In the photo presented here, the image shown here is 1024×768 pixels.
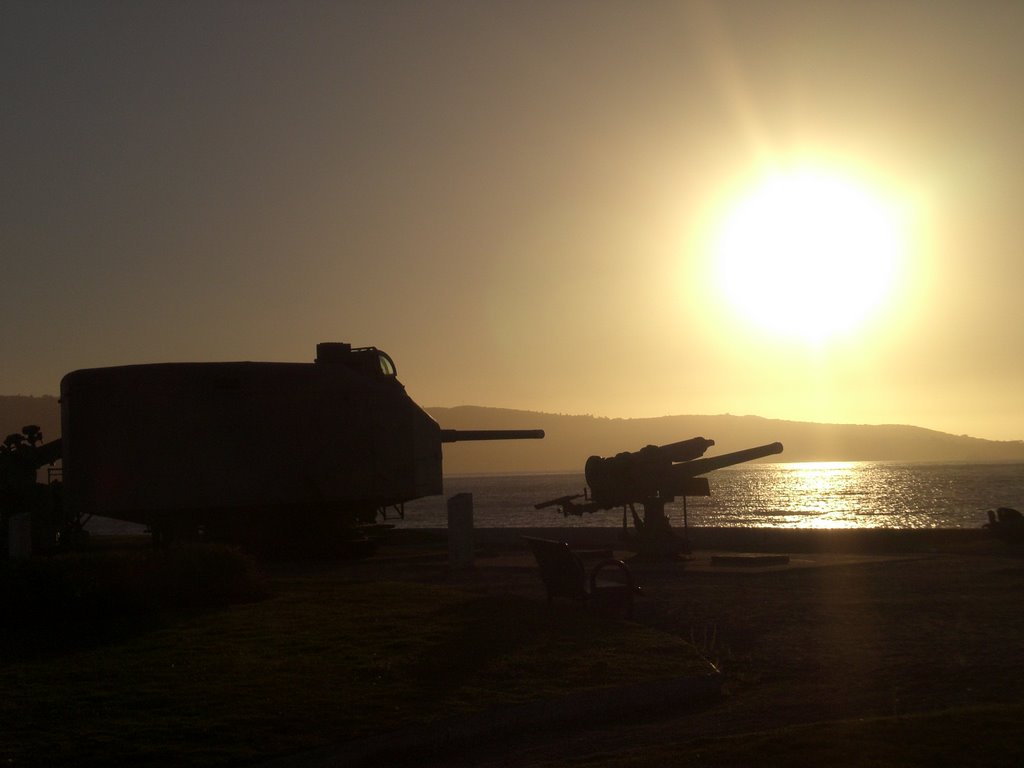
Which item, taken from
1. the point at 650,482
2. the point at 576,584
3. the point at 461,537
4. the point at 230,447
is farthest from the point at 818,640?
the point at 230,447

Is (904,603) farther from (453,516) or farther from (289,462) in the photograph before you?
(289,462)

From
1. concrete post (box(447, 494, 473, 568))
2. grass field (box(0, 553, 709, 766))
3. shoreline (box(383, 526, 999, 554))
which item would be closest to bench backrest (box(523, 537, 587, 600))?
grass field (box(0, 553, 709, 766))

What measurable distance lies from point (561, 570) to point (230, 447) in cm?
891

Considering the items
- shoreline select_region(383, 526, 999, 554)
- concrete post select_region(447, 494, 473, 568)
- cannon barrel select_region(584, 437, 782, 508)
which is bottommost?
shoreline select_region(383, 526, 999, 554)

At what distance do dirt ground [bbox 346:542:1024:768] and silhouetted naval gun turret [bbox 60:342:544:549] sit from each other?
3.17m

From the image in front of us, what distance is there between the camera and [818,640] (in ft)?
33.9

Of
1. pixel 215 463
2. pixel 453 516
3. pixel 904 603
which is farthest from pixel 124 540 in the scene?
pixel 904 603

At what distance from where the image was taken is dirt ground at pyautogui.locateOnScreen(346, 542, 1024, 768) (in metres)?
7.23

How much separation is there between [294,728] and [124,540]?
24.1 meters

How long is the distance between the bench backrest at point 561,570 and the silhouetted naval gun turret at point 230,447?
8.05m

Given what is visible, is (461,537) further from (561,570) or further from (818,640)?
(818,640)

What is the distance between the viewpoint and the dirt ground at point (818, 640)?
7.23 m

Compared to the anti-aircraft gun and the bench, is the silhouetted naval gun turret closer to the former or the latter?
the anti-aircraft gun

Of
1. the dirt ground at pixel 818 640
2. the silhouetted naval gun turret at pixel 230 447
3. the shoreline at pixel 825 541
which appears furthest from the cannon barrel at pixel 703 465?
the silhouetted naval gun turret at pixel 230 447
